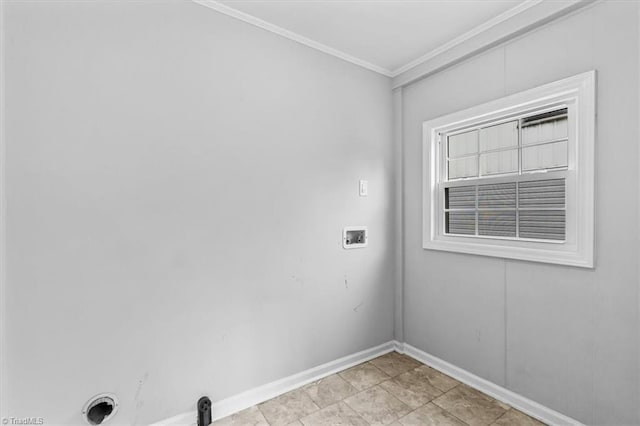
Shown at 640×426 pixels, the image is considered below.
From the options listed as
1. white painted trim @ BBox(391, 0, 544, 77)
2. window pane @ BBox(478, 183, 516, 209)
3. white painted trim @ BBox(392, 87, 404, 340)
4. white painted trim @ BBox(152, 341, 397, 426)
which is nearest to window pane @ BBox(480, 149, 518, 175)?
window pane @ BBox(478, 183, 516, 209)

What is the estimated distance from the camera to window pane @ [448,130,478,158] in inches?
89.3

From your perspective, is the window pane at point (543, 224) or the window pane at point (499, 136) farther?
the window pane at point (499, 136)

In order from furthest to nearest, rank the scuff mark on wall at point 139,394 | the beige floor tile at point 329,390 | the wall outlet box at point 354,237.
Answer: the wall outlet box at point 354,237 → the beige floor tile at point 329,390 → the scuff mark on wall at point 139,394

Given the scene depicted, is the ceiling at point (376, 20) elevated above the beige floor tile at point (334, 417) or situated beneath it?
elevated above

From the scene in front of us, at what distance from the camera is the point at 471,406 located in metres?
1.90

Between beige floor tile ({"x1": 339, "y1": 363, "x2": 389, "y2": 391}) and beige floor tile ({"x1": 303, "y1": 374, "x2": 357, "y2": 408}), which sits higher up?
beige floor tile ({"x1": 303, "y1": 374, "x2": 357, "y2": 408})

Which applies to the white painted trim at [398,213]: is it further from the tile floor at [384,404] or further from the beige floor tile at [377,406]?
the beige floor tile at [377,406]

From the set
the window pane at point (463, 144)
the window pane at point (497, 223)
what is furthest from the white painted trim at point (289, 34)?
the window pane at point (497, 223)

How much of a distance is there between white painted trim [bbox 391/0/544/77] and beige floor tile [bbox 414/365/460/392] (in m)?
2.51

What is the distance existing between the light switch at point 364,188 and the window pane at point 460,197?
0.66 metres

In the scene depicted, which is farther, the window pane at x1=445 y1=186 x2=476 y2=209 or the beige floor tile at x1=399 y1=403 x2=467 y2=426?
the window pane at x1=445 y1=186 x2=476 y2=209

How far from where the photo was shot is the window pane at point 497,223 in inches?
79.4

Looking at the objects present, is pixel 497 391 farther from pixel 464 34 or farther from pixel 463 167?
pixel 464 34

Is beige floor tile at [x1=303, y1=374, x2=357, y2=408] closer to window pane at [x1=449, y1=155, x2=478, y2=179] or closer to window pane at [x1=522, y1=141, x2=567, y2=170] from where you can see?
window pane at [x1=449, y1=155, x2=478, y2=179]
